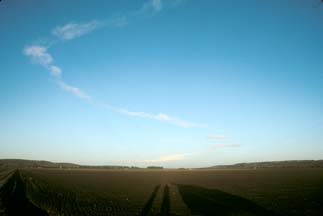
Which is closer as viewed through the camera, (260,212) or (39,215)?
(39,215)

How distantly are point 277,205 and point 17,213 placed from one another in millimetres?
21432

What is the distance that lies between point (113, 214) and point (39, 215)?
5213mm

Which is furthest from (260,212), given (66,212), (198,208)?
(66,212)

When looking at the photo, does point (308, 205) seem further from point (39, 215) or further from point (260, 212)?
point (39, 215)

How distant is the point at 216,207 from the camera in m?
20.3

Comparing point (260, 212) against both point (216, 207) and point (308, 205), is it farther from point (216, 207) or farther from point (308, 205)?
point (308, 205)

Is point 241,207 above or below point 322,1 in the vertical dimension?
below

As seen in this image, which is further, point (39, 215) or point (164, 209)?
point (164, 209)

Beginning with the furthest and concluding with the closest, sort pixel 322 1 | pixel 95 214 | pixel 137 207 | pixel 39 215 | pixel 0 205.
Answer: pixel 137 207
pixel 0 205
pixel 95 214
pixel 39 215
pixel 322 1

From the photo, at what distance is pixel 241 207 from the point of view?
1977cm

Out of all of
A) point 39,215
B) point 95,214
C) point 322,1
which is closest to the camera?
point 322,1

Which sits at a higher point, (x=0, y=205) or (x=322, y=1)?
(x=322, y=1)

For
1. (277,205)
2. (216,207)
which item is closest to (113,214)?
(216,207)

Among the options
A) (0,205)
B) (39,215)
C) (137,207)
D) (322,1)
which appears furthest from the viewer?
(137,207)
